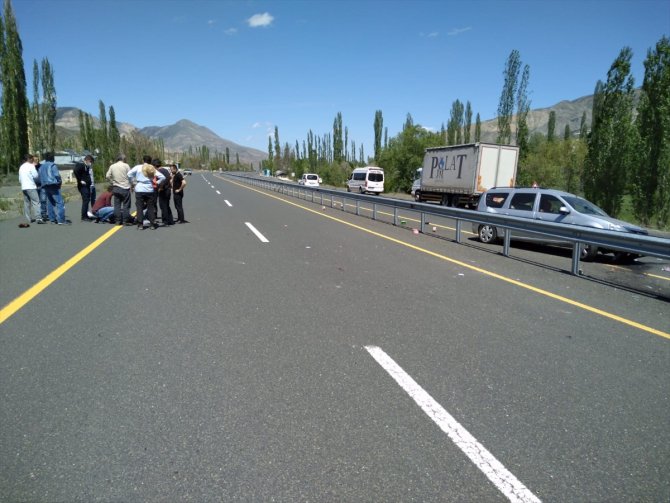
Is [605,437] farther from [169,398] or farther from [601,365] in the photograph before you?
[169,398]

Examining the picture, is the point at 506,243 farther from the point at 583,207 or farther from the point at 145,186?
the point at 145,186

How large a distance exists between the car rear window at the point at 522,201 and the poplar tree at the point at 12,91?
157 feet

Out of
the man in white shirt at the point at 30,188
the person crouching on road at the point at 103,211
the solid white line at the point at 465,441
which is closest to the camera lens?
the solid white line at the point at 465,441

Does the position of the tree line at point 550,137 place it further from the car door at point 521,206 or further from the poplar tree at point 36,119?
the car door at point 521,206

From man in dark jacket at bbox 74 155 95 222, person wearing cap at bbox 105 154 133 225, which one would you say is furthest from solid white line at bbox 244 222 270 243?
man in dark jacket at bbox 74 155 95 222

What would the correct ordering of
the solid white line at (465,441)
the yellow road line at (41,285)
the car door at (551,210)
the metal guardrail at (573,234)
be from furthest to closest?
the car door at (551,210) → the metal guardrail at (573,234) → the yellow road line at (41,285) → the solid white line at (465,441)

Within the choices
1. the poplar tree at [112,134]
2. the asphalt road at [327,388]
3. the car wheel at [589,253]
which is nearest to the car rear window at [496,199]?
the car wheel at [589,253]

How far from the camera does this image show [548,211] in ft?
38.6

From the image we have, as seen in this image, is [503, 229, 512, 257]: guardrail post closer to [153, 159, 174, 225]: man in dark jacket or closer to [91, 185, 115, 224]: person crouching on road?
[153, 159, 174, 225]: man in dark jacket

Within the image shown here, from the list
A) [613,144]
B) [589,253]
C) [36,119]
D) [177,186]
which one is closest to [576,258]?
[589,253]

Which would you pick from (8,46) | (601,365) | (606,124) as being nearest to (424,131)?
(606,124)

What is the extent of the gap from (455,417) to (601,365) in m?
1.92

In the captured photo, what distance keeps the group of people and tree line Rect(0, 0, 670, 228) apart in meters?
20.4

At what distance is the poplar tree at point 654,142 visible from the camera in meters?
20.2
